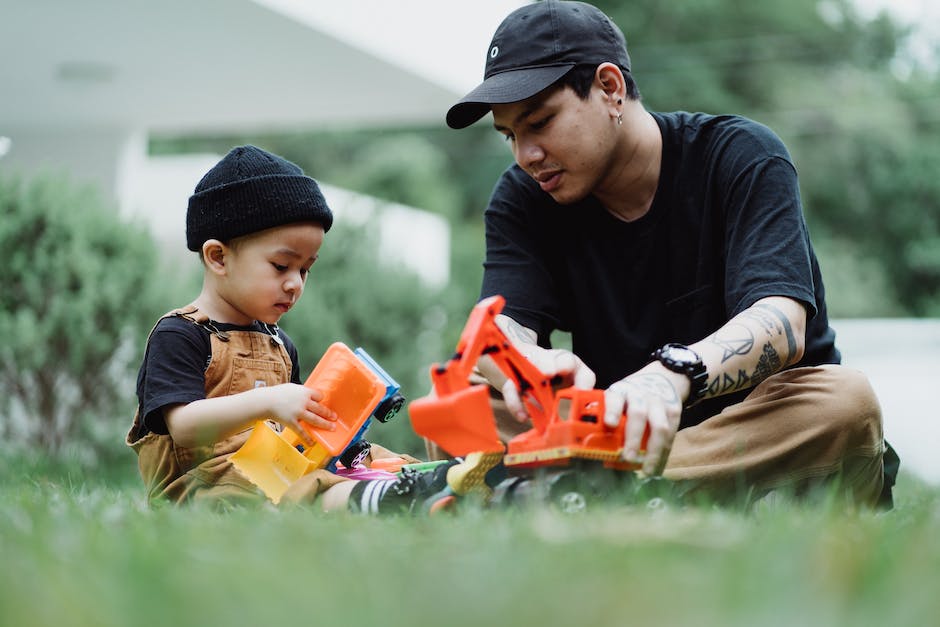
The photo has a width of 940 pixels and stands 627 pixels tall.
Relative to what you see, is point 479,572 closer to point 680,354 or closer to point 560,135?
point 680,354

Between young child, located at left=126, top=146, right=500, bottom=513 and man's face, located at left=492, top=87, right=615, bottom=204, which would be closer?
young child, located at left=126, top=146, right=500, bottom=513

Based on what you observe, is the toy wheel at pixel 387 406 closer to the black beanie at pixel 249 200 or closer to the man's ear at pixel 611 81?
the black beanie at pixel 249 200

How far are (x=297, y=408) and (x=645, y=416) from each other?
39.0 inches

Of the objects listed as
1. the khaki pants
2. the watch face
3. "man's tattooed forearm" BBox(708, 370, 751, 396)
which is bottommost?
the khaki pants

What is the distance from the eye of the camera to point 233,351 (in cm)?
297

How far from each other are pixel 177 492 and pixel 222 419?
35 centimetres

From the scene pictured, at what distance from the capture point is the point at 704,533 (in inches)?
62.8

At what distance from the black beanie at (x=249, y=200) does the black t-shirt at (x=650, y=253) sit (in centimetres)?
67

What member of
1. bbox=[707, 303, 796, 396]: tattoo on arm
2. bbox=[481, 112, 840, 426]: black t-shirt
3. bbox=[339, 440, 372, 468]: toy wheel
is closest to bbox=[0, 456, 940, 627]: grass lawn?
bbox=[707, 303, 796, 396]: tattoo on arm

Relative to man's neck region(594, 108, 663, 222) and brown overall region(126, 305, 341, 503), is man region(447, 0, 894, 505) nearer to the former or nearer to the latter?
man's neck region(594, 108, 663, 222)

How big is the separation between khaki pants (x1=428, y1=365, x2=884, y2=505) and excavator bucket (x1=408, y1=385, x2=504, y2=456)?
0.87 metres

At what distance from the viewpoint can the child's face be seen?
296cm

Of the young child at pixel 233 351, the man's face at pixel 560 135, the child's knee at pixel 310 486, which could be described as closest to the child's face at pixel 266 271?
the young child at pixel 233 351

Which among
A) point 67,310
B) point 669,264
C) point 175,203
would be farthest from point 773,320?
point 175,203
